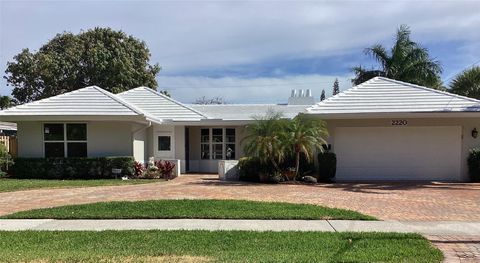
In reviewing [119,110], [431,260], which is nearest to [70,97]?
[119,110]

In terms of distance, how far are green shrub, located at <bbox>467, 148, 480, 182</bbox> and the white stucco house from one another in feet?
1.27

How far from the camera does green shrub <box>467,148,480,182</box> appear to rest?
19000 mm

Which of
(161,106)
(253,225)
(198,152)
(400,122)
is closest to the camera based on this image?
(253,225)

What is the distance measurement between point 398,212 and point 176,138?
580 inches

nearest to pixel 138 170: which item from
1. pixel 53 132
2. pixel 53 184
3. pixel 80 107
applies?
pixel 80 107

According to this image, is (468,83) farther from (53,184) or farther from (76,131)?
(53,184)

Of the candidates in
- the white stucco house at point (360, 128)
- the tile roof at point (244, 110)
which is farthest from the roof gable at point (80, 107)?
the tile roof at point (244, 110)

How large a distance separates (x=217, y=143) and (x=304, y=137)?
7596 millimetres

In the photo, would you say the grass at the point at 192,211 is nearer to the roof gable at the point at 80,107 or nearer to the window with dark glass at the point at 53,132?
the roof gable at the point at 80,107

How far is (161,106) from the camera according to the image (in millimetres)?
26031

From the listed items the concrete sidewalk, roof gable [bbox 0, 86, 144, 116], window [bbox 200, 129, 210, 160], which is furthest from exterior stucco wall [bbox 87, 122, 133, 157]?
the concrete sidewalk

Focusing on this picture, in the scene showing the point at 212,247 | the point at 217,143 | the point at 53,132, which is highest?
the point at 53,132

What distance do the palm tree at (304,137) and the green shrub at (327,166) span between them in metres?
0.50

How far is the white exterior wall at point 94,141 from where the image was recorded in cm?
2077
